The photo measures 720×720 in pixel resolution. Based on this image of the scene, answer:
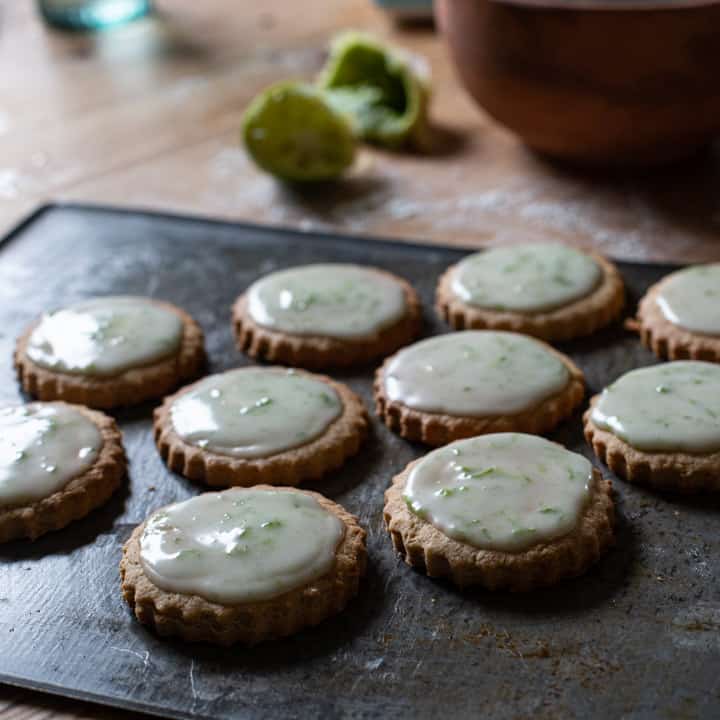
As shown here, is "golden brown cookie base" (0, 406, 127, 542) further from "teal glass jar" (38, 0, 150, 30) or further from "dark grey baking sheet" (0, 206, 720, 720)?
"teal glass jar" (38, 0, 150, 30)

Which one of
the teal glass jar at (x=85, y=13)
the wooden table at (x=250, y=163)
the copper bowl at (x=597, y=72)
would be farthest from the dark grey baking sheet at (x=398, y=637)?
the teal glass jar at (x=85, y=13)

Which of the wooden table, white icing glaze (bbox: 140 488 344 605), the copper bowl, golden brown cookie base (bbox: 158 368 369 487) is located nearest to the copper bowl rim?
the copper bowl

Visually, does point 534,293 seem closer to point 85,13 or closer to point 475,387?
point 475,387

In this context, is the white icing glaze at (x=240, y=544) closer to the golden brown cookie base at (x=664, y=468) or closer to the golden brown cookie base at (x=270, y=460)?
the golden brown cookie base at (x=270, y=460)

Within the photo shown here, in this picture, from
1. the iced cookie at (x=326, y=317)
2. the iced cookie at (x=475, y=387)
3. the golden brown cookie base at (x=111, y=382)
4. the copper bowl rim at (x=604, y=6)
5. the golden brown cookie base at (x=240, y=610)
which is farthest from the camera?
the copper bowl rim at (x=604, y=6)

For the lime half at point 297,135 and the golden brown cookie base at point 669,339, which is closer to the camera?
the golden brown cookie base at point 669,339

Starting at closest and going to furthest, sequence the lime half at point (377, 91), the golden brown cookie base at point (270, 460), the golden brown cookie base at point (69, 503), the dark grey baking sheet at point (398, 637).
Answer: the dark grey baking sheet at point (398, 637) < the golden brown cookie base at point (69, 503) < the golden brown cookie base at point (270, 460) < the lime half at point (377, 91)

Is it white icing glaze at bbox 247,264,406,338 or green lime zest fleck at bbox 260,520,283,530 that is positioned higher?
green lime zest fleck at bbox 260,520,283,530
